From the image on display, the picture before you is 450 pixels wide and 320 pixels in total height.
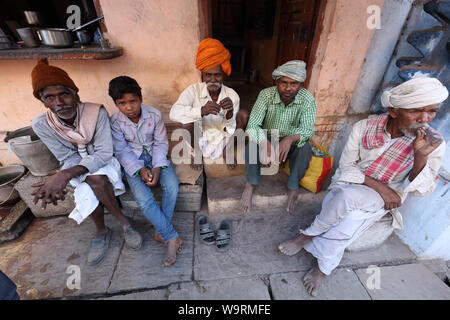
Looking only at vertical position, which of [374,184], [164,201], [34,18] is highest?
[34,18]

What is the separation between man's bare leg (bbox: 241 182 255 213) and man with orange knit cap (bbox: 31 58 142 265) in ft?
4.03

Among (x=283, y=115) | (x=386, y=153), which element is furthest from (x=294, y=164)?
(x=386, y=153)

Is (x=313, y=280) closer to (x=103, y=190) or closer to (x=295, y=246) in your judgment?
(x=295, y=246)

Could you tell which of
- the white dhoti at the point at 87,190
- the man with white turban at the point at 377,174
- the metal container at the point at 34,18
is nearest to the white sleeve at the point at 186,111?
the white dhoti at the point at 87,190

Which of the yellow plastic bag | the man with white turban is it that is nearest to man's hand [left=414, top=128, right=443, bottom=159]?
the man with white turban

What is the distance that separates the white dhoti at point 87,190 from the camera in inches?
72.2

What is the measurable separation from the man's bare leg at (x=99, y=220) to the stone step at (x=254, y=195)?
1.19 metres

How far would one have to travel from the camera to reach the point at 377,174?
1927 mm

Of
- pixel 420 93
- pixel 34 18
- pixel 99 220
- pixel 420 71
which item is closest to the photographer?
pixel 420 93

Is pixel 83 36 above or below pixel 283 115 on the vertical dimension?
above

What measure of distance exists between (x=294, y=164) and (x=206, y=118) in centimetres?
127

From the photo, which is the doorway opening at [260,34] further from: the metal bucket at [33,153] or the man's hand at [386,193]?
the metal bucket at [33,153]
